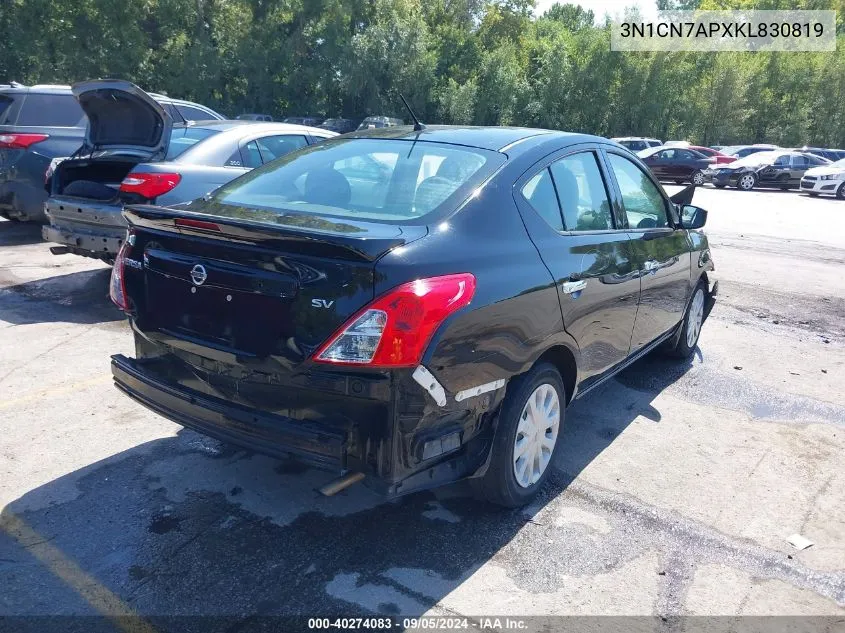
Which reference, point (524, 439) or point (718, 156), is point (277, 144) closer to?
point (524, 439)

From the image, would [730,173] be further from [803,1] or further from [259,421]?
[803,1]

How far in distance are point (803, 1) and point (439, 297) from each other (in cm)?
6193

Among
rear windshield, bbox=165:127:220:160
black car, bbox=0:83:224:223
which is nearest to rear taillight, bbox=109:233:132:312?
rear windshield, bbox=165:127:220:160

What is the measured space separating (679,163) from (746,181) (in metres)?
2.50

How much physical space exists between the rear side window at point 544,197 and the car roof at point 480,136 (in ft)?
0.67

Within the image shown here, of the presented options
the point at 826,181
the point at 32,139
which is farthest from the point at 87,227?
the point at 826,181

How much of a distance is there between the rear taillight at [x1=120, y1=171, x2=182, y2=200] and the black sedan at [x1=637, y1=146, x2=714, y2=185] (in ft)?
79.4

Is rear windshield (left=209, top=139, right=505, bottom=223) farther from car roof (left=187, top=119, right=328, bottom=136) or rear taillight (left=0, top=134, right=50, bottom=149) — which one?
rear taillight (left=0, top=134, right=50, bottom=149)

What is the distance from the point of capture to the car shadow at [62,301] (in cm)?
638

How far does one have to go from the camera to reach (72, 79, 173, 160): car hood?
6.58 meters

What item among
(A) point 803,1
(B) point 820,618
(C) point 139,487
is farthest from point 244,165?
(A) point 803,1

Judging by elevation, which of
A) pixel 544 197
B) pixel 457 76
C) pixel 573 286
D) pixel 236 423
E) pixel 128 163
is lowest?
pixel 236 423

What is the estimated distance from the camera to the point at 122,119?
7.11 metres

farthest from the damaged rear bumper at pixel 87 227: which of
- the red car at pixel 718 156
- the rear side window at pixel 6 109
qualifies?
the red car at pixel 718 156
